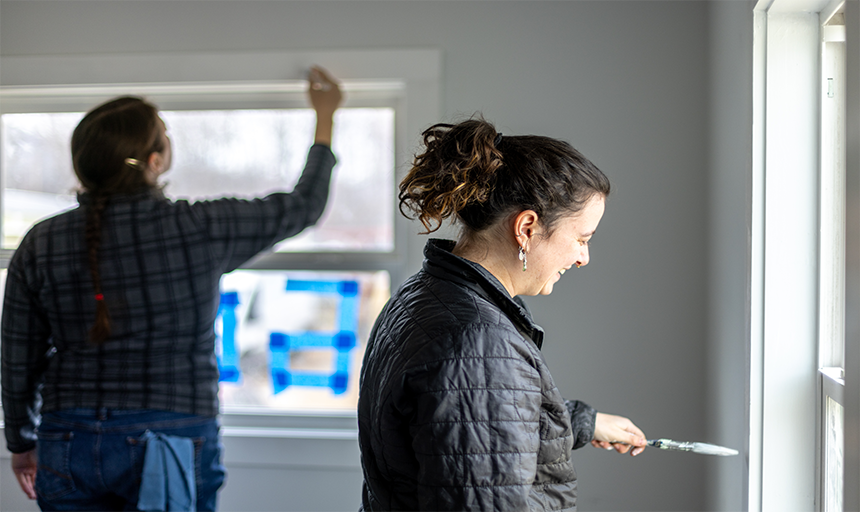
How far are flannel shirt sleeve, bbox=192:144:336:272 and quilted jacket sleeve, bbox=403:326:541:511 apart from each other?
0.98 meters

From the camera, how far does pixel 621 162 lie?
194 cm

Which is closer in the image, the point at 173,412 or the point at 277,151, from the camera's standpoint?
the point at 173,412

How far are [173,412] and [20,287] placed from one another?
0.49 metres

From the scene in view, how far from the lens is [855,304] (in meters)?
0.82

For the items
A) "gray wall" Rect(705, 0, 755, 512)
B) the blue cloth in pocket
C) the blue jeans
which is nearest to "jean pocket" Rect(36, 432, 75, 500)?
the blue jeans

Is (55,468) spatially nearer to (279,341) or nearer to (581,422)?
(279,341)

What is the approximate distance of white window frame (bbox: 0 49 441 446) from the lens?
204 centimetres

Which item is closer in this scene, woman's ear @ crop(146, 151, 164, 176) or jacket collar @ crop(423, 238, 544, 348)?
jacket collar @ crop(423, 238, 544, 348)

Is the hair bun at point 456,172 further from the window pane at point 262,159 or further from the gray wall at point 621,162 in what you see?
the window pane at point 262,159

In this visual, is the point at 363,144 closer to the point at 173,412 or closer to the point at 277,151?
the point at 277,151

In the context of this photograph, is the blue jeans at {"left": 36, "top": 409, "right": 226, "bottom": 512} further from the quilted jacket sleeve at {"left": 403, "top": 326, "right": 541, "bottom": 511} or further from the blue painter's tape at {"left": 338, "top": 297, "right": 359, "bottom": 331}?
the quilted jacket sleeve at {"left": 403, "top": 326, "right": 541, "bottom": 511}

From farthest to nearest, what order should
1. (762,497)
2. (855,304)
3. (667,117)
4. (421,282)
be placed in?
(667,117), (762,497), (421,282), (855,304)

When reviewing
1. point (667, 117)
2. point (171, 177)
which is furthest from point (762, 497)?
point (171, 177)

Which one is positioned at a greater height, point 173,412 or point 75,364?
point 75,364
